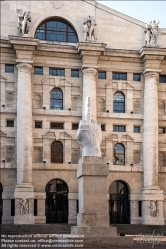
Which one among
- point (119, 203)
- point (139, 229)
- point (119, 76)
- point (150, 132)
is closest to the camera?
point (139, 229)

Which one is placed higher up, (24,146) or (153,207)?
(24,146)

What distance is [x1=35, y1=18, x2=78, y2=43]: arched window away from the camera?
4731 centimetres

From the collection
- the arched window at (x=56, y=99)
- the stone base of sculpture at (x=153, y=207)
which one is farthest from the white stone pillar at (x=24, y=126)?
the stone base of sculpture at (x=153, y=207)

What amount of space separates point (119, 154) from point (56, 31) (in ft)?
43.9

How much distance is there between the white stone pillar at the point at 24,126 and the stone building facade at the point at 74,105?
89 millimetres

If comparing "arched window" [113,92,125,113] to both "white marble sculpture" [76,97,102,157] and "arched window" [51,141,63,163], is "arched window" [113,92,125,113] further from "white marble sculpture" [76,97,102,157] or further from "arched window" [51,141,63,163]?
"white marble sculpture" [76,97,102,157]

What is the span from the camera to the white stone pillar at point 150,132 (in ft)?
149

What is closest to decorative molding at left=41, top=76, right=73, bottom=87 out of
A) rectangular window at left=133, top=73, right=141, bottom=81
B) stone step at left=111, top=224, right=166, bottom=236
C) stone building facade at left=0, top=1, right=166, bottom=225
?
stone building facade at left=0, top=1, right=166, bottom=225

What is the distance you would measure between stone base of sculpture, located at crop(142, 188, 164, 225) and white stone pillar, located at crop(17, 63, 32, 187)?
35.2 ft

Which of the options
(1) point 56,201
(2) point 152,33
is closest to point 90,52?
(2) point 152,33

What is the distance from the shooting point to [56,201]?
148 feet

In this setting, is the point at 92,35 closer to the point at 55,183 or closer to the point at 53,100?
the point at 53,100

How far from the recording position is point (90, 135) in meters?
26.3

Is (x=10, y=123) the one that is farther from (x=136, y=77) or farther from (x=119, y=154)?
(x=136, y=77)
